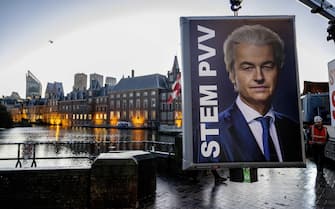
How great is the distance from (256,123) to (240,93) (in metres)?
0.43

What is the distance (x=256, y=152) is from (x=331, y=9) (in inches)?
297

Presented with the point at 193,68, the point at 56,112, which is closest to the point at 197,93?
the point at 193,68

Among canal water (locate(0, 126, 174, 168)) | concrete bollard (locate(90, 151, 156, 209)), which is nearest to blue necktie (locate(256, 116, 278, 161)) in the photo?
concrete bollard (locate(90, 151, 156, 209))

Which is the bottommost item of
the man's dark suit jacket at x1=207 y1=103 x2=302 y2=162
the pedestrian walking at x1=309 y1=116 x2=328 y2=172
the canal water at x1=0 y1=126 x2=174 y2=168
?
the canal water at x1=0 y1=126 x2=174 y2=168

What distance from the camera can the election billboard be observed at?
296cm

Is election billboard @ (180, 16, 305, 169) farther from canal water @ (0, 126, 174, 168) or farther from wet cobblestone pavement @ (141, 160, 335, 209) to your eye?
canal water @ (0, 126, 174, 168)

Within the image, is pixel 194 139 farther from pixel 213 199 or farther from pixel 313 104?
pixel 313 104

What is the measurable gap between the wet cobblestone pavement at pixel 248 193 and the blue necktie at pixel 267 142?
2.45 meters

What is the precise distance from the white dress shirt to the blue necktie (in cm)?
4

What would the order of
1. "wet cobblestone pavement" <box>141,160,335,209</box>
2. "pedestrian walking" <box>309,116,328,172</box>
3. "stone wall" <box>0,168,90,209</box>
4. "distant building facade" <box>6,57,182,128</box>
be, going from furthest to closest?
"distant building facade" <box>6,57,182,128</box>, "pedestrian walking" <box>309,116,328,172</box>, "wet cobblestone pavement" <box>141,160,335,209</box>, "stone wall" <box>0,168,90,209</box>

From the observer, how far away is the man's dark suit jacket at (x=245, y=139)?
296 centimetres

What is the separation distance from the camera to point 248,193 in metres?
5.87

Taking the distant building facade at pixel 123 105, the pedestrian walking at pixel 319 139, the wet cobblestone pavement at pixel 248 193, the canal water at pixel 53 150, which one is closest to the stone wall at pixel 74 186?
the canal water at pixel 53 150

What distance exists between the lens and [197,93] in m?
2.98
